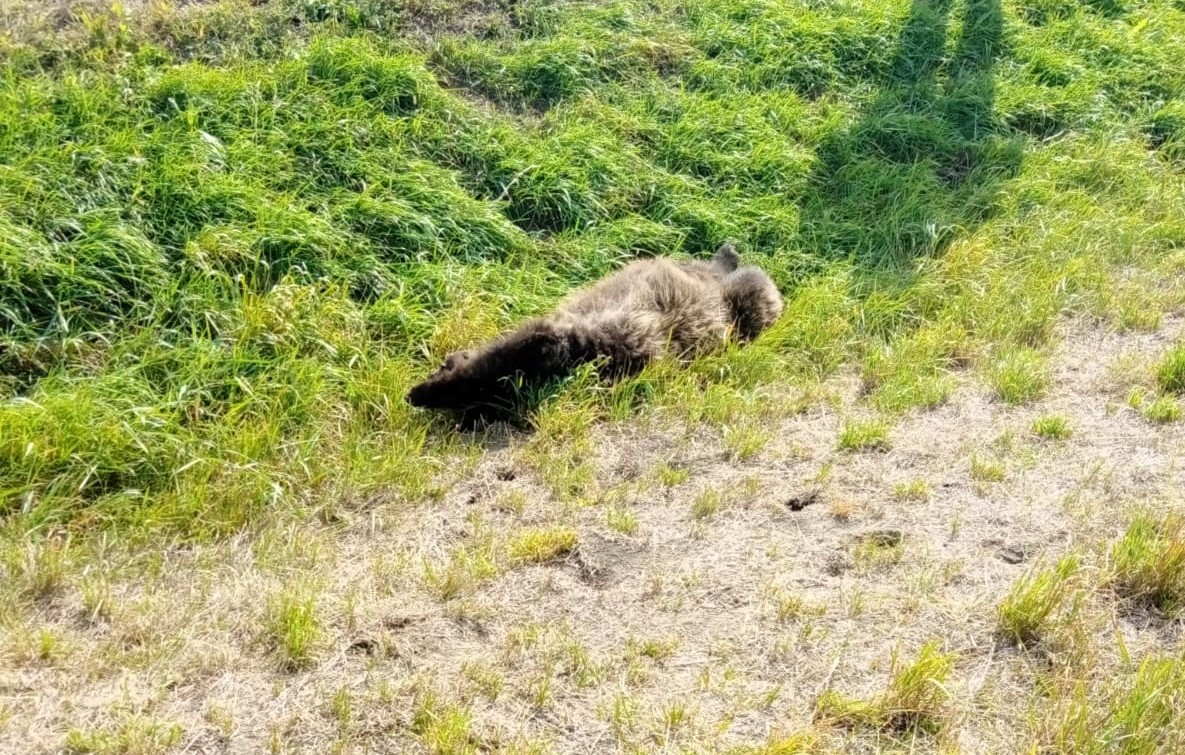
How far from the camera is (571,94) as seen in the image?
7.41 metres

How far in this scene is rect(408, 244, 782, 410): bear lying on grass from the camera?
205 inches

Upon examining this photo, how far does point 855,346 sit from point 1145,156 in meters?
3.65

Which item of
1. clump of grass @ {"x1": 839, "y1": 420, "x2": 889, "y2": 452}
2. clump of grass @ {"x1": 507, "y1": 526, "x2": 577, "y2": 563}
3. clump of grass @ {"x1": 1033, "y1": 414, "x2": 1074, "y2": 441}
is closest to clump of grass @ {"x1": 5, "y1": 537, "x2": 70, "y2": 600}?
clump of grass @ {"x1": 507, "y1": 526, "x2": 577, "y2": 563}

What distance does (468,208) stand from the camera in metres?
6.30

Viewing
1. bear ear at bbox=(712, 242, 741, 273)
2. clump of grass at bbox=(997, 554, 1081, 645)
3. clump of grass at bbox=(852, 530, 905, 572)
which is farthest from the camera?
bear ear at bbox=(712, 242, 741, 273)

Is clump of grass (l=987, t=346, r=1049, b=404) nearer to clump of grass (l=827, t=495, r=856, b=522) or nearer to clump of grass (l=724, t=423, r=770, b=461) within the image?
clump of grass (l=724, t=423, r=770, b=461)

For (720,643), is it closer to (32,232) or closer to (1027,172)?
(32,232)

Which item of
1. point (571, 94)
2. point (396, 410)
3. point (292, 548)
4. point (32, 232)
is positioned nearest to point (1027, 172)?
point (571, 94)

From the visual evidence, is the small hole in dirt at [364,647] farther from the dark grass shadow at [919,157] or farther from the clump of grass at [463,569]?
the dark grass shadow at [919,157]

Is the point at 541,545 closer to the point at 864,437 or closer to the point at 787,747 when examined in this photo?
the point at 787,747

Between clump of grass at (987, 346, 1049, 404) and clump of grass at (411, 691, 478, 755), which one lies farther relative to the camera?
clump of grass at (987, 346, 1049, 404)

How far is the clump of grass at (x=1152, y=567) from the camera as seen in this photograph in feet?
12.5

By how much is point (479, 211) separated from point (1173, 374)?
3.88m

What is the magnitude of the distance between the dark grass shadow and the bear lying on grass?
981 millimetres
